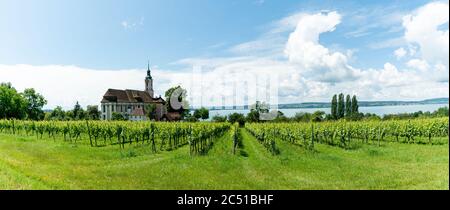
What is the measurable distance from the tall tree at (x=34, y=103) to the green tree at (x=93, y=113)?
0.60 m

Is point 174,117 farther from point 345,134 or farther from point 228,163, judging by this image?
point 345,134

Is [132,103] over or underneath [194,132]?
over

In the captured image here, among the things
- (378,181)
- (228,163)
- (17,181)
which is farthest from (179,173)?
(378,181)

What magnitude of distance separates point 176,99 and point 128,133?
699 mm

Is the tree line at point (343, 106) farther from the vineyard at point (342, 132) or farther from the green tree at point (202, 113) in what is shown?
the green tree at point (202, 113)

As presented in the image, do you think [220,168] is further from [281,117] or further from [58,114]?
[58,114]

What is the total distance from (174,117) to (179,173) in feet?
2.11

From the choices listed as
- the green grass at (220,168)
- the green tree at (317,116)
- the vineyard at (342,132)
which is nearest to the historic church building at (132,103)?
the green grass at (220,168)

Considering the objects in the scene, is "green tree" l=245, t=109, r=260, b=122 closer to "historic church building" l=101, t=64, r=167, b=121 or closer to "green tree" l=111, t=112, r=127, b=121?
"historic church building" l=101, t=64, r=167, b=121

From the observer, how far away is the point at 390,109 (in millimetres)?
3328

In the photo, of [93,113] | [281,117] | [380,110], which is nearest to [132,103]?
[93,113]

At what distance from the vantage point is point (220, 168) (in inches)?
132

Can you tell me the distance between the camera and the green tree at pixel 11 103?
3814mm

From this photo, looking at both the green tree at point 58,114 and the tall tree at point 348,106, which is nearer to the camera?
the tall tree at point 348,106
